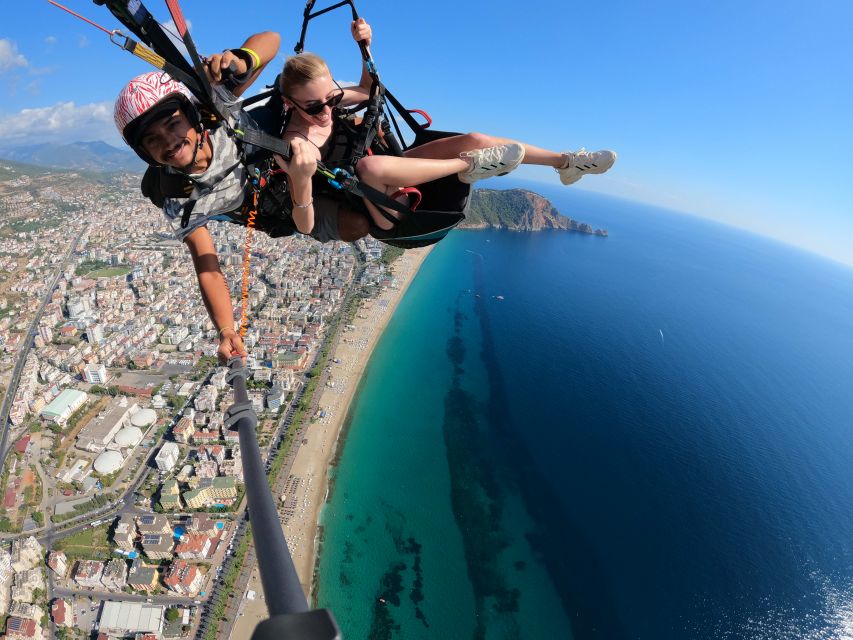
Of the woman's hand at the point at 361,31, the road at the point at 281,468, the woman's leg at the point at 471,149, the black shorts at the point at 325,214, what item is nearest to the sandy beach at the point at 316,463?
the road at the point at 281,468

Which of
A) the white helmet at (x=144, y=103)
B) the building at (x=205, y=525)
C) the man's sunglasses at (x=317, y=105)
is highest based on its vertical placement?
the man's sunglasses at (x=317, y=105)

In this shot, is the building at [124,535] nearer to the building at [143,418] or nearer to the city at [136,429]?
the city at [136,429]

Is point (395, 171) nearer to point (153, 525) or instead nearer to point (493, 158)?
point (493, 158)

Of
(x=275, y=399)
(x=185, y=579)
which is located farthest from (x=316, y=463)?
(x=185, y=579)

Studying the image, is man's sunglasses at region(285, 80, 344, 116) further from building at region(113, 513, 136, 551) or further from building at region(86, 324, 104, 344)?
building at region(86, 324, 104, 344)

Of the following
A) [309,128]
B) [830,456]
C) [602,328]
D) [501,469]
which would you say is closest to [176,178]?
[309,128]

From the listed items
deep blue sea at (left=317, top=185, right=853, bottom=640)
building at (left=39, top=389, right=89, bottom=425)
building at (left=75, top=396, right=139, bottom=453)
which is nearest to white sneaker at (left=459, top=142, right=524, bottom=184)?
deep blue sea at (left=317, top=185, right=853, bottom=640)

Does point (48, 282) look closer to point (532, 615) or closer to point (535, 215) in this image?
point (532, 615)
